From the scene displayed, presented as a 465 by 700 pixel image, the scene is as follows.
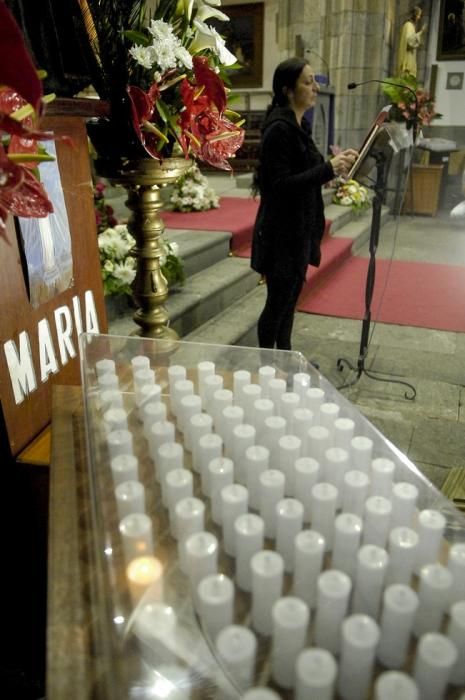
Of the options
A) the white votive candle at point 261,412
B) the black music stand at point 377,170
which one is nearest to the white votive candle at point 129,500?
the white votive candle at point 261,412

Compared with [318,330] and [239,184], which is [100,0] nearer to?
[318,330]

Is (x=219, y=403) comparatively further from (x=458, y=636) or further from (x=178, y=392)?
(x=458, y=636)

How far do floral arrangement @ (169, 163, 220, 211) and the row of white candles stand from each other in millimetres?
4186

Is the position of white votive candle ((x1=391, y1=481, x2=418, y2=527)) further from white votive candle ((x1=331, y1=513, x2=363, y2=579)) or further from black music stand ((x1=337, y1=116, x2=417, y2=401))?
black music stand ((x1=337, y1=116, x2=417, y2=401))

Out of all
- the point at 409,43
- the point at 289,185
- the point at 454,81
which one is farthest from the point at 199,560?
the point at 454,81

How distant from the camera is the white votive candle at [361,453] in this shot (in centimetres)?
70

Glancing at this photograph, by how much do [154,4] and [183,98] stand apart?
0.28 meters

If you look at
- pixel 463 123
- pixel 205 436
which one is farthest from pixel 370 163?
pixel 463 123

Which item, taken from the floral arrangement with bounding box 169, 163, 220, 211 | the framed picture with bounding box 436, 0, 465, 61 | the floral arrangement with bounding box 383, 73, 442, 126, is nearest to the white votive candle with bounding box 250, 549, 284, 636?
the floral arrangement with bounding box 169, 163, 220, 211

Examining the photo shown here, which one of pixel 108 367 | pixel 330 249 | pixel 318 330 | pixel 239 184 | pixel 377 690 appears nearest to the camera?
pixel 377 690

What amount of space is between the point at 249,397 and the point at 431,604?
41 cm

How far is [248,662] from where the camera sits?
0.45 meters

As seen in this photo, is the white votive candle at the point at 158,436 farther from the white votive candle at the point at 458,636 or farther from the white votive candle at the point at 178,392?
the white votive candle at the point at 458,636

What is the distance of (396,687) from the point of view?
1.42ft
